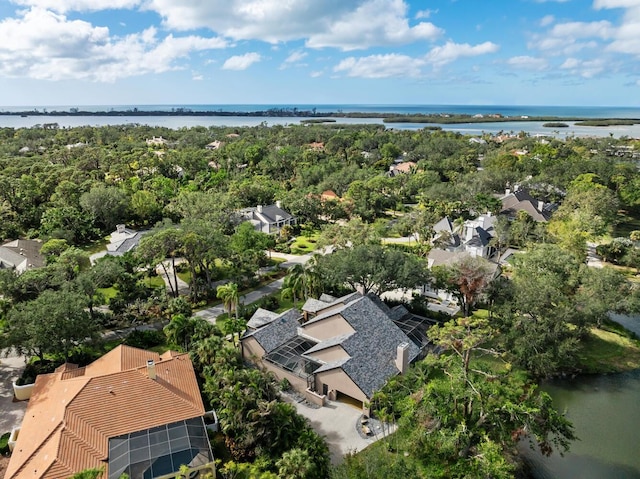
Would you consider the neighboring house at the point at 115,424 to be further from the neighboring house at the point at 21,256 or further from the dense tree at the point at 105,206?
the dense tree at the point at 105,206

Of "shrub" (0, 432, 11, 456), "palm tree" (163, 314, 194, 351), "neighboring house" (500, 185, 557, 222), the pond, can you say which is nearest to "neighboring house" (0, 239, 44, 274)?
"palm tree" (163, 314, 194, 351)

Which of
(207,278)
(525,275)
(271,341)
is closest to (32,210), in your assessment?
(207,278)

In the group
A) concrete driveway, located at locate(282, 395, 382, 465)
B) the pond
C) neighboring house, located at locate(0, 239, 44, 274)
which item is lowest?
the pond

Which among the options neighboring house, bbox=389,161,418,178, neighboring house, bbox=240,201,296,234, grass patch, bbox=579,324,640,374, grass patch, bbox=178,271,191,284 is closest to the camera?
grass patch, bbox=579,324,640,374

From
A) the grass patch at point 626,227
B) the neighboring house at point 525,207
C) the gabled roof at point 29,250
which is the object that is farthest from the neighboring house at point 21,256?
the grass patch at point 626,227

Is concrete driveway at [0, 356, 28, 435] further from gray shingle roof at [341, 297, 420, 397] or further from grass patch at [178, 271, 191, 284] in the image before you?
gray shingle roof at [341, 297, 420, 397]

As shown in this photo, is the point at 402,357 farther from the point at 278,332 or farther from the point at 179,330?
the point at 179,330
